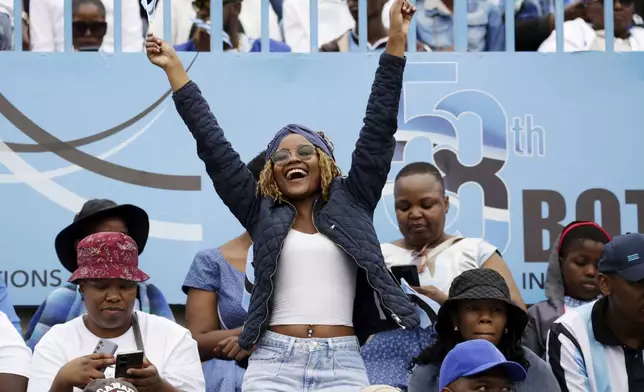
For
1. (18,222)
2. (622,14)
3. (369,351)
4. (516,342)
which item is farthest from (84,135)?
(622,14)

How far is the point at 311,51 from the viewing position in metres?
6.45

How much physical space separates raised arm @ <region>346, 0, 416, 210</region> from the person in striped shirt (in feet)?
3.61

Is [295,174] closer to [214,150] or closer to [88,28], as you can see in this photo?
[214,150]

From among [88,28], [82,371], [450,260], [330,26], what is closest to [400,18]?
[450,260]

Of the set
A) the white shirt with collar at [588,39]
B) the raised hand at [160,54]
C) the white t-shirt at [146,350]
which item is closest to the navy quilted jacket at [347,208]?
the raised hand at [160,54]

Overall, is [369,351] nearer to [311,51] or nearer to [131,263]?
[131,263]

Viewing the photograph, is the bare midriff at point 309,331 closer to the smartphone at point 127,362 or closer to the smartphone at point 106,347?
the smartphone at point 127,362

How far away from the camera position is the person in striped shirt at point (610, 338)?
5.11 meters

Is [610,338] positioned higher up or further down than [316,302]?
further down

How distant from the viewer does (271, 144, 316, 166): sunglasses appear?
477 centimetres

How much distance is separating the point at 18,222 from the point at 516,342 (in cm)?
259

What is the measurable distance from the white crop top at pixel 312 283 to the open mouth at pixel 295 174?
9.0 inches

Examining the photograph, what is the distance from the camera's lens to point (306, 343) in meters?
4.57

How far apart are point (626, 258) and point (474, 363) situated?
1061mm
